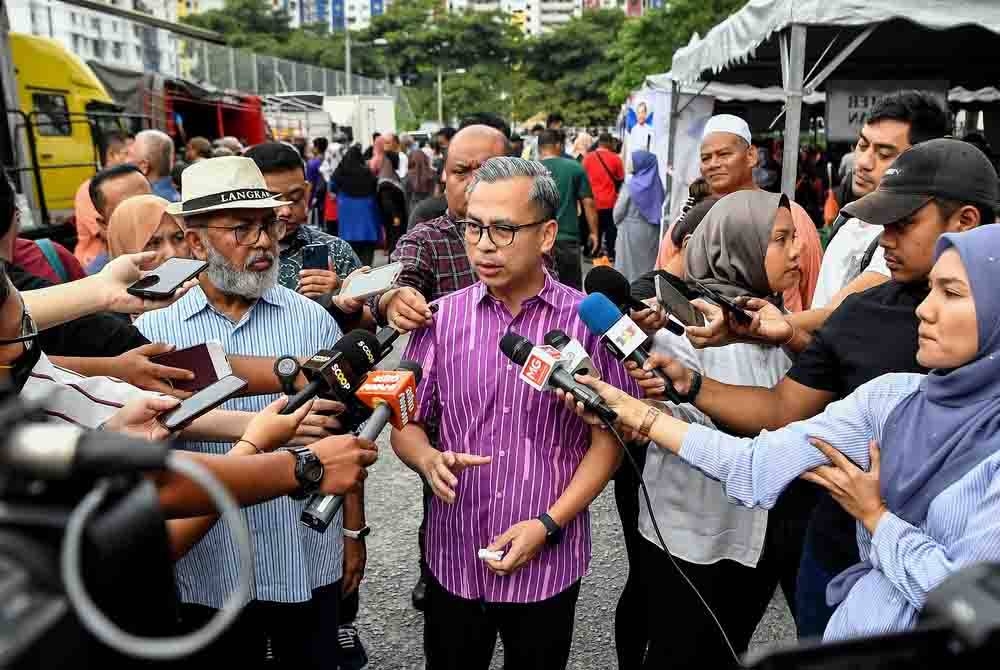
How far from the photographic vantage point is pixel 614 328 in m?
2.12

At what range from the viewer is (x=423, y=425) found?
2.47 metres

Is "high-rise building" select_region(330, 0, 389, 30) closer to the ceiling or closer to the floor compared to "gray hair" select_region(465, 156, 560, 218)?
closer to the ceiling

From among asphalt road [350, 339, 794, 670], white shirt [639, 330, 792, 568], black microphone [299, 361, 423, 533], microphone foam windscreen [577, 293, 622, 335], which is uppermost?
microphone foam windscreen [577, 293, 622, 335]

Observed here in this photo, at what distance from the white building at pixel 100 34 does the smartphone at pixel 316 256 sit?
414 inches

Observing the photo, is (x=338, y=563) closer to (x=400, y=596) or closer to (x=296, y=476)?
(x=296, y=476)

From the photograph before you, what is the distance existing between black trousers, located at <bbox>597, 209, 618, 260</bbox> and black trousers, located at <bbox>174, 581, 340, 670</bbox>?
996 cm

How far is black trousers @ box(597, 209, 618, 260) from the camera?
12211 millimetres

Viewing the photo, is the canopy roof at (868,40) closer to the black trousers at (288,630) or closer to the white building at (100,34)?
the black trousers at (288,630)

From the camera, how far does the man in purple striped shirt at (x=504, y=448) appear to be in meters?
2.30

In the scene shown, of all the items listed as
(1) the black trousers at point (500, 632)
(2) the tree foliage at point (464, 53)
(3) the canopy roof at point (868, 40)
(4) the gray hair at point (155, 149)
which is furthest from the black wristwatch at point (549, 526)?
(2) the tree foliage at point (464, 53)

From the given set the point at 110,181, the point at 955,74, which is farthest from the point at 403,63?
the point at 110,181

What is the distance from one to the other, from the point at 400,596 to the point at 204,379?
7.08 ft

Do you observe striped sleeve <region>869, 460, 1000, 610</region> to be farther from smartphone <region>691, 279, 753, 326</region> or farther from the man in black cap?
smartphone <region>691, 279, 753, 326</region>

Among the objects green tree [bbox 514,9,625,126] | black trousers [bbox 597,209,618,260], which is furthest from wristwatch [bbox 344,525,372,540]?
green tree [bbox 514,9,625,126]
